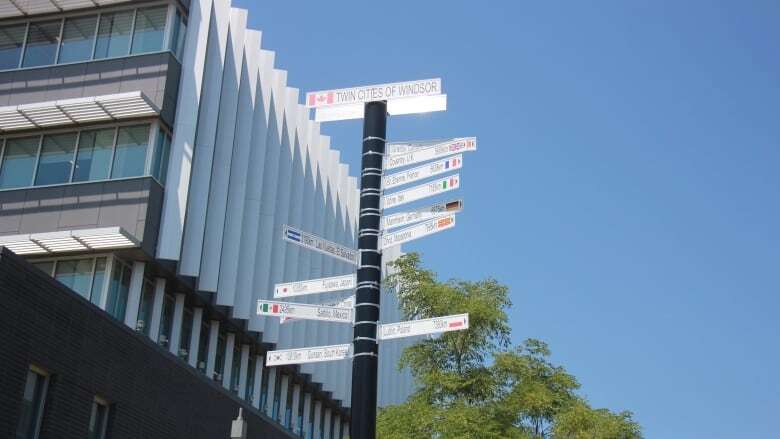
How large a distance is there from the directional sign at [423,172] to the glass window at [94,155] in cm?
1936

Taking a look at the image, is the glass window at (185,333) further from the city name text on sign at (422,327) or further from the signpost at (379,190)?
the city name text on sign at (422,327)

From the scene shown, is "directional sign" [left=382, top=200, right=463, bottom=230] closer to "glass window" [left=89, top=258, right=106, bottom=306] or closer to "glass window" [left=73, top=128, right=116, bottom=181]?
"glass window" [left=89, top=258, right=106, bottom=306]

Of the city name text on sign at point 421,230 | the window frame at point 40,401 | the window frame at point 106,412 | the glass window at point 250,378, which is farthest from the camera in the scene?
the glass window at point 250,378

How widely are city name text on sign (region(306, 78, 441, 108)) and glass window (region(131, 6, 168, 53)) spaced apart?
19813 mm

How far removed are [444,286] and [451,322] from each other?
850 inches

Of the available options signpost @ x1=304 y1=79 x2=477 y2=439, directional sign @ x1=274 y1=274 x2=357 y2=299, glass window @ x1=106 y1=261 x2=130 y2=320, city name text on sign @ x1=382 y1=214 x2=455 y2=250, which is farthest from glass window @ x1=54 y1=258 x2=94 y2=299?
city name text on sign @ x1=382 y1=214 x2=455 y2=250

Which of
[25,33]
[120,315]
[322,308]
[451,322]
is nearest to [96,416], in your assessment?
[322,308]

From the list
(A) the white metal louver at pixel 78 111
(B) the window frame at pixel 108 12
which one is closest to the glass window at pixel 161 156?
(A) the white metal louver at pixel 78 111

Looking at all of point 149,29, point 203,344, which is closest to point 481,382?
point 203,344

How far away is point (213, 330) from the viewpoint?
34.7 meters

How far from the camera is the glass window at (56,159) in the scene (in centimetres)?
3088

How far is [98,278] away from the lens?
2958 centimetres

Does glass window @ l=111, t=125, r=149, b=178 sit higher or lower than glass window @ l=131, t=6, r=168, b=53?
lower

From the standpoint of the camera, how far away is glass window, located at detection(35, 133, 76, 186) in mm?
30875
